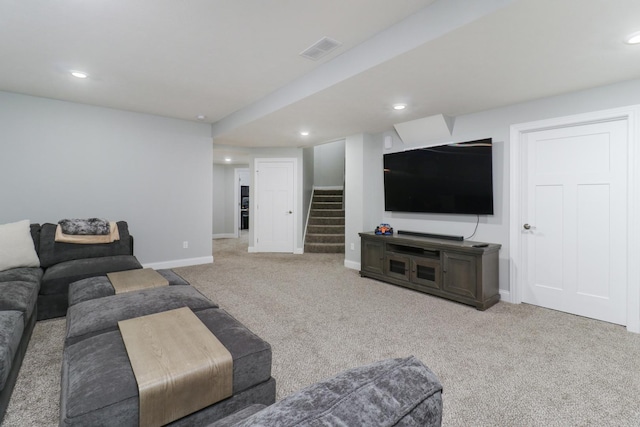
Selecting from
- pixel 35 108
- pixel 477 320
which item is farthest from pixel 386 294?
pixel 35 108

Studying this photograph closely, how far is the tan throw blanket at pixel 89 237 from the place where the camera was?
11.3 feet

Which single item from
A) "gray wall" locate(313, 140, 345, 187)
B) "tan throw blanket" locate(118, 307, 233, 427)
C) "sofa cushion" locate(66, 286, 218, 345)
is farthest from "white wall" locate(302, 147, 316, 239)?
"tan throw blanket" locate(118, 307, 233, 427)

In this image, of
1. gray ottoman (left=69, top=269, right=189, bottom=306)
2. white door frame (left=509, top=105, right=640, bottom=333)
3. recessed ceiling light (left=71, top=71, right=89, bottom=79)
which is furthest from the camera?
recessed ceiling light (left=71, top=71, right=89, bottom=79)

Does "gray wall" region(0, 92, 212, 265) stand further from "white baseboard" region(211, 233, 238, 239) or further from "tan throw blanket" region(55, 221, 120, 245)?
"white baseboard" region(211, 233, 238, 239)

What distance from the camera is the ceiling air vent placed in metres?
2.54

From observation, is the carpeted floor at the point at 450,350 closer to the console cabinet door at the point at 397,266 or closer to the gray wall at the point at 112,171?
the console cabinet door at the point at 397,266

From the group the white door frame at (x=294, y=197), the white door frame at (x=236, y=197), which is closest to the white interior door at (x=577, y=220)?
the white door frame at (x=294, y=197)

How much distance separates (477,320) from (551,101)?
7.74ft

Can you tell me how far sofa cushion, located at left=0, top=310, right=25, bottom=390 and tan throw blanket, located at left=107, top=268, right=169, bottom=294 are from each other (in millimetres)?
598

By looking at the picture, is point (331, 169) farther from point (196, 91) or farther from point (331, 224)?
point (196, 91)

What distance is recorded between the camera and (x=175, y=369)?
1.32 metres

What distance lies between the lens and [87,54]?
9.13 feet

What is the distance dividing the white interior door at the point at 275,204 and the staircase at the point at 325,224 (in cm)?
51

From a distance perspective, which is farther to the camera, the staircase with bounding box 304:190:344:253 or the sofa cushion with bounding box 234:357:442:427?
the staircase with bounding box 304:190:344:253
